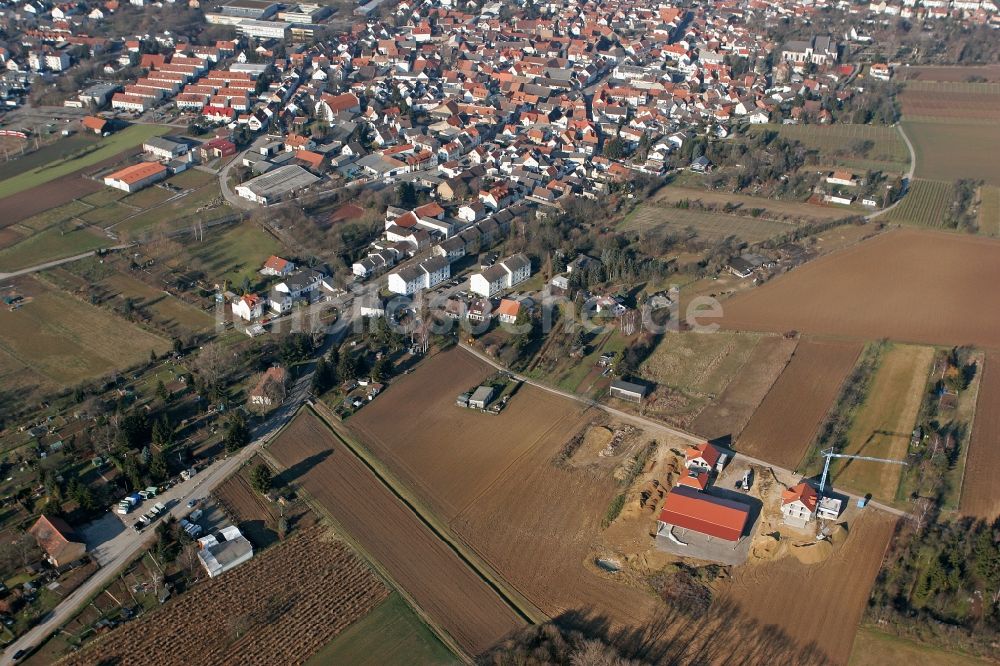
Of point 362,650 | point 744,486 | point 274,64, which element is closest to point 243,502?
point 362,650

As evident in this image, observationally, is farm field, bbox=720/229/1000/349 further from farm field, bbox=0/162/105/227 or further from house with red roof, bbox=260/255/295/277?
farm field, bbox=0/162/105/227

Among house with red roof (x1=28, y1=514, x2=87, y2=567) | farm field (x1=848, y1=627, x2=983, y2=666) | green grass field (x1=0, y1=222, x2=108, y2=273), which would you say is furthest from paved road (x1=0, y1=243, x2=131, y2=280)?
farm field (x1=848, y1=627, x2=983, y2=666)

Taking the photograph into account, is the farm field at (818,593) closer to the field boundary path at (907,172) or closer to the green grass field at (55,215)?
the field boundary path at (907,172)

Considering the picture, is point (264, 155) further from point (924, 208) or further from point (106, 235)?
point (924, 208)

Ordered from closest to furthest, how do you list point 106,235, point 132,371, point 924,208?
1. point 132,371
2. point 106,235
3. point 924,208

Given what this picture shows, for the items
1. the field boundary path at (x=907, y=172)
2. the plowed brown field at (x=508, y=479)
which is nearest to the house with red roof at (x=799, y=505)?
the plowed brown field at (x=508, y=479)

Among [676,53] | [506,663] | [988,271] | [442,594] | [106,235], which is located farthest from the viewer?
[676,53]

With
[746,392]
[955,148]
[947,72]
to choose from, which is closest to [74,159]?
[746,392]

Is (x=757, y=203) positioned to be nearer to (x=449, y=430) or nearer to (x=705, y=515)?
(x=449, y=430)
